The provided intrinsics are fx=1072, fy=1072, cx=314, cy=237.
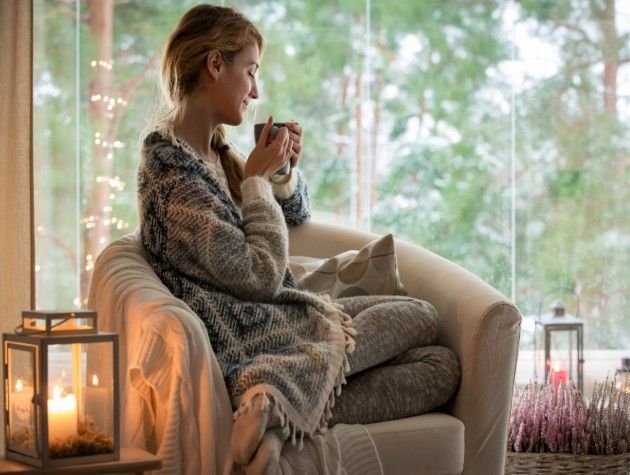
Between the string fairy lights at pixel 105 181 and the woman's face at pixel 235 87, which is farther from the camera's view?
the string fairy lights at pixel 105 181

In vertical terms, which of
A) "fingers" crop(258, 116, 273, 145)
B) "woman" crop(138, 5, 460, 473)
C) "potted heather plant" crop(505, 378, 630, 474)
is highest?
"fingers" crop(258, 116, 273, 145)

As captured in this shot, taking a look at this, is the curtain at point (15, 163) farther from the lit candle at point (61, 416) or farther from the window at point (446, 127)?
the window at point (446, 127)

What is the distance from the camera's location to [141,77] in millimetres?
5340

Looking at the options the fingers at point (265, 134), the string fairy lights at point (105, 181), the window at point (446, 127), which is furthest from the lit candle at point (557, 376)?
the string fairy lights at point (105, 181)

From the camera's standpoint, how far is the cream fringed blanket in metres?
1.95

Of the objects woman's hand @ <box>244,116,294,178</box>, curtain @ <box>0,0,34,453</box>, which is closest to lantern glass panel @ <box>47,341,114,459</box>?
woman's hand @ <box>244,116,294,178</box>

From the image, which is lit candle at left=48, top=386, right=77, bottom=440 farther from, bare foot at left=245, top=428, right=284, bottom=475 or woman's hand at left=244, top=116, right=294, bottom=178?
woman's hand at left=244, top=116, right=294, bottom=178

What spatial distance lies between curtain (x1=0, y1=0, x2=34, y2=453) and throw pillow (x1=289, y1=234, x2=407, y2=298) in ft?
4.16

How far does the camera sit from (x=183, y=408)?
195 centimetres

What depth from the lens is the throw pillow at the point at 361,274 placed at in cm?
254

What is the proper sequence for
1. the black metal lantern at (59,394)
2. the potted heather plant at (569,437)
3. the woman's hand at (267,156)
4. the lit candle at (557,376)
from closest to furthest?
the black metal lantern at (59,394)
the woman's hand at (267,156)
the potted heather plant at (569,437)
the lit candle at (557,376)

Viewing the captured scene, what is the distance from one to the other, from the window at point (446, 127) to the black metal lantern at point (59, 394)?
3.45 metres

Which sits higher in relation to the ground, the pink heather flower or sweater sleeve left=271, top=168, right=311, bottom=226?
sweater sleeve left=271, top=168, right=311, bottom=226

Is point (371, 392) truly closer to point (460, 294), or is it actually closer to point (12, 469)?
point (460, 294)
